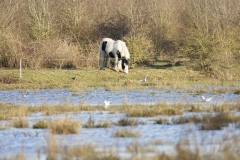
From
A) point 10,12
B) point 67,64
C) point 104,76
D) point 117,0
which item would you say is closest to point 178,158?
point 104,76

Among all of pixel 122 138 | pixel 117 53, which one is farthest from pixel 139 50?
pixel 122 138

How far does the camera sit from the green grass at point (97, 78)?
91.9ft

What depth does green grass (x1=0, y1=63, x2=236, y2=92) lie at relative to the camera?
28011 mm

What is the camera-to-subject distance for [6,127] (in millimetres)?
14281

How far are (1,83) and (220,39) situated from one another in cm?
1415

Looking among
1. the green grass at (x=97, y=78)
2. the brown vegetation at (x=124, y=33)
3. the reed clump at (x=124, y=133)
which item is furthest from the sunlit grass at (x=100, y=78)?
the reed clump at (x=124, y=133)

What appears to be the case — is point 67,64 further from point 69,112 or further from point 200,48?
point 69,112

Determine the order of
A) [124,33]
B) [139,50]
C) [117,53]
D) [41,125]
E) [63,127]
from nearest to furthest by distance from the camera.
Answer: [63,127], [41,125], [117,53], [139,50], [124,33]

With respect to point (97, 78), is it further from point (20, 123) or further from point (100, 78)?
point (20, 123)

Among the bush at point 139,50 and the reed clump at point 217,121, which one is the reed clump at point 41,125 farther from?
the bush at point 139,50

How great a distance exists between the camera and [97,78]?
31.7 metres

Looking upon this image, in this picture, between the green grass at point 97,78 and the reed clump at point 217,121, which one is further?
the green grass at point 97,78

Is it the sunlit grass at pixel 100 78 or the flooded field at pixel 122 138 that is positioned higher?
the flooded field at pixel 122 138

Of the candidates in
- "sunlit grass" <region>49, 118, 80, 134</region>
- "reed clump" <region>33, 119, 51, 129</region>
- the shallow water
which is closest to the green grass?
the shallow water
